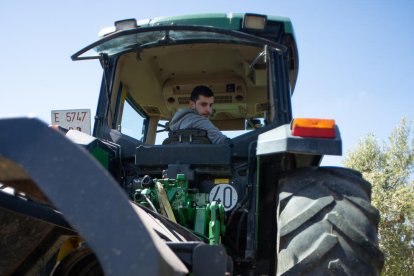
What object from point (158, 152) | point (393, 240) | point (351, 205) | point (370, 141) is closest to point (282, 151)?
point (351, 205)

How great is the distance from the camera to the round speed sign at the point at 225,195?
361 centimetres

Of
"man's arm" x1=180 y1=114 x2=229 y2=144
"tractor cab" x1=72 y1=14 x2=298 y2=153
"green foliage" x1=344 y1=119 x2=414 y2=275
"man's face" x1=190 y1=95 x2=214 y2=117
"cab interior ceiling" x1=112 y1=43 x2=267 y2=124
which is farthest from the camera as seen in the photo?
"green foliage" x1=344 y1=119 x2=414 y2=275

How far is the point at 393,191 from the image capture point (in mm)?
17969

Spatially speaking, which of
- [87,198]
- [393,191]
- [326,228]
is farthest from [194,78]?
[393,191]

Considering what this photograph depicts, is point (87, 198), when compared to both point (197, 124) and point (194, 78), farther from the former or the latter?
point (194, 78)

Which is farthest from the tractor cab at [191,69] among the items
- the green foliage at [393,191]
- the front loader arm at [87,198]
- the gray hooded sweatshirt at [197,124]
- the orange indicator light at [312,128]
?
the green foliage at [393,191]

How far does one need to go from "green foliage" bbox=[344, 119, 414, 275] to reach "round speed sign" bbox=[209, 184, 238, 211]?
13477 millimetres

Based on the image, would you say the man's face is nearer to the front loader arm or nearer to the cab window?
the cab window

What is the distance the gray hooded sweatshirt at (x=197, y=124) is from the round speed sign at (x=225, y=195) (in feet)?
1.21

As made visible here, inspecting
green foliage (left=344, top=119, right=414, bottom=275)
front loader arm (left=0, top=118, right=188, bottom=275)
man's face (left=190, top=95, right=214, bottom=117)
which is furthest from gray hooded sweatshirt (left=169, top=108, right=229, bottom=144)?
green foliage (left=344, top=119, right=414, bottom=275)

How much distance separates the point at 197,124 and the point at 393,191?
15.4m

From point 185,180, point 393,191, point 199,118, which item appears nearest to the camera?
point 185,180

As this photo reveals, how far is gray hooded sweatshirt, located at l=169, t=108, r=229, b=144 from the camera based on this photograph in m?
3.97

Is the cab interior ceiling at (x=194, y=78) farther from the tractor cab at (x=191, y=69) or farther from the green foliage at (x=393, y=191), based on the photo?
the green foliage at (x=393, y=191)
